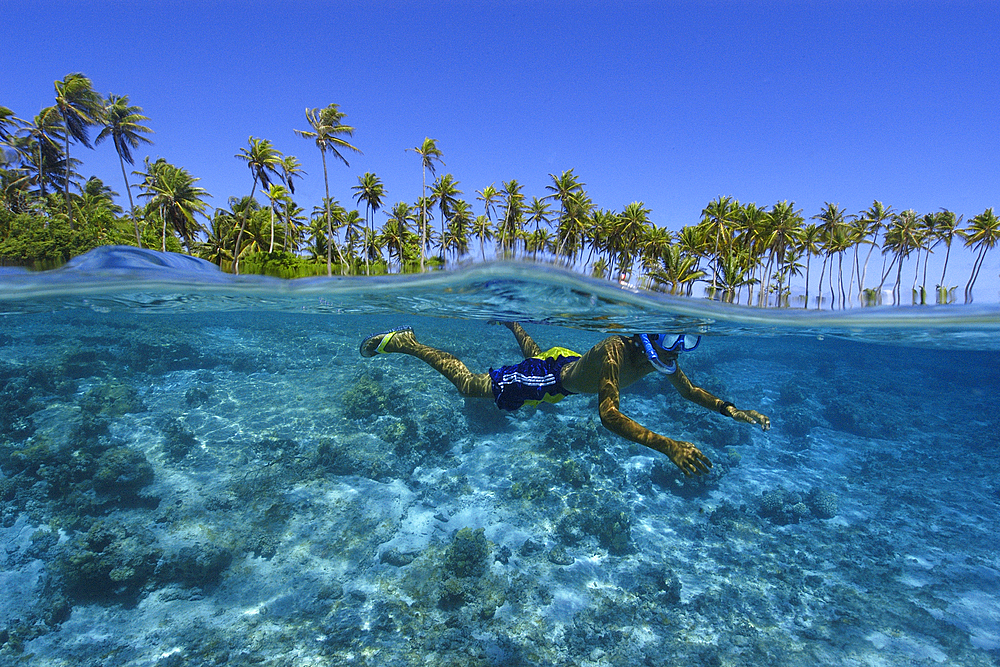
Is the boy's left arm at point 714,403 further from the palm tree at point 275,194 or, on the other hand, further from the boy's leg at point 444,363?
the palm tree at point 275,194

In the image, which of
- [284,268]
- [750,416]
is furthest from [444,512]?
[750,416]

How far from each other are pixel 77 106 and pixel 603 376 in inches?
1843

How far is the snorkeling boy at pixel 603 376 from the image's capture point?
399cm

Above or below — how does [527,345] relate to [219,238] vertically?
below

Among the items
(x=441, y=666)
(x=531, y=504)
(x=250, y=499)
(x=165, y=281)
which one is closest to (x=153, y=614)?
(x=250, y=499)

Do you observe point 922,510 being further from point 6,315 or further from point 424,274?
point 6,315

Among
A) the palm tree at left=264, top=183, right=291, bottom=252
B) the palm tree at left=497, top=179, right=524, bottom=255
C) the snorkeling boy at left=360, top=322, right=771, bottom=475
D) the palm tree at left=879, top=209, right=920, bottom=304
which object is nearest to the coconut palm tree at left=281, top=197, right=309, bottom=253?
the palm tree at left=264, top=183, right=291, bottom=252

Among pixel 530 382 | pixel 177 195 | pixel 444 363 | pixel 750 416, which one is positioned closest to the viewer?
pixel 750 416

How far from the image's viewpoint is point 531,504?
10305mm

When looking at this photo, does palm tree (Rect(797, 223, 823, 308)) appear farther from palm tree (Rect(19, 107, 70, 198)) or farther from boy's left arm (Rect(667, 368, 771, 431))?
palm tree (Rect(19, 107, 70, 198))

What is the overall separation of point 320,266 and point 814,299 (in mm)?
10459

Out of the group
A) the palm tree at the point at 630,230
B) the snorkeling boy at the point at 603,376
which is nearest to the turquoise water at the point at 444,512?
the snorkeling boy at the point at 603,376

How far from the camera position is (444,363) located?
21.3 ft

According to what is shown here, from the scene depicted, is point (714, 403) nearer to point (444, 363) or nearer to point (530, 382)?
point (530, 382)
